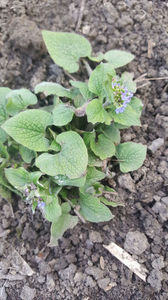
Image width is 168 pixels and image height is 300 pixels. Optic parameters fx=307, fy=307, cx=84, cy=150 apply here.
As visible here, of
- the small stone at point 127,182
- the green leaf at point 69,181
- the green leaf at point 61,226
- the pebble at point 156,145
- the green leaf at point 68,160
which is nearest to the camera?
the green leaf at point 68,160

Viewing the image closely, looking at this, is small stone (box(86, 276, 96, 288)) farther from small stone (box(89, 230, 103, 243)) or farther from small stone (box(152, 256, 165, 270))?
small stone (box(152, 256, 165, 270))

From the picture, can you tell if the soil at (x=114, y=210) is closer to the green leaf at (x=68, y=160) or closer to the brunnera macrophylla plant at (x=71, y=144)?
the brunnera macrophylla plant at (x=71, y=144)

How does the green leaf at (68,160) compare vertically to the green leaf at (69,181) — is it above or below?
above

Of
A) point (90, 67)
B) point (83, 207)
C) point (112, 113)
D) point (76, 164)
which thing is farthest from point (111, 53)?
point (83, 207)

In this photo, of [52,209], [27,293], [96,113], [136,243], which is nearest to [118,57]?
[96,113]

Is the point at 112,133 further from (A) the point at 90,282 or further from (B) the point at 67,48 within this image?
(A) the point at 90,282

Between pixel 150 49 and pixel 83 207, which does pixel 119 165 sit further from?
pixel 150 49

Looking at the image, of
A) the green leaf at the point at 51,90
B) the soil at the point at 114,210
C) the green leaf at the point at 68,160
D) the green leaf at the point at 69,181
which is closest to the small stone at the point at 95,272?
the soil at the point at 114,210
